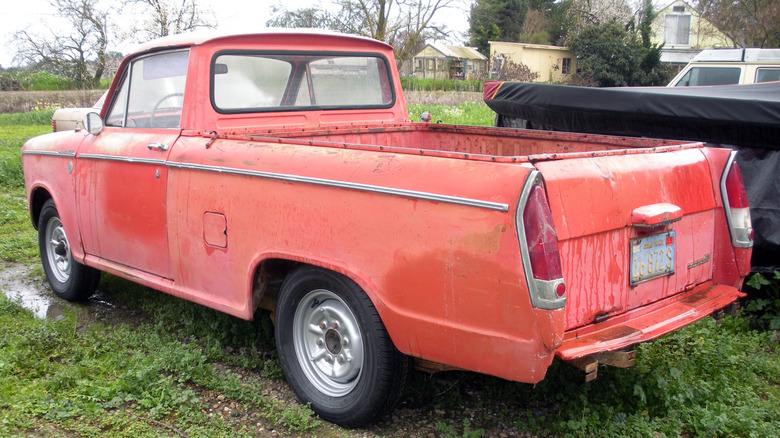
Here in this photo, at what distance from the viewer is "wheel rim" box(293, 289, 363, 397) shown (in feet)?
9.86

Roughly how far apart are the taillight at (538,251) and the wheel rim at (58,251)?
3.87 m

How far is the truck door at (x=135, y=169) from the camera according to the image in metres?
3.76

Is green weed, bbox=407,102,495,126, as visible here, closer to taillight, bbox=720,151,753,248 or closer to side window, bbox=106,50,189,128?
side window, bbox=106,50,189,128

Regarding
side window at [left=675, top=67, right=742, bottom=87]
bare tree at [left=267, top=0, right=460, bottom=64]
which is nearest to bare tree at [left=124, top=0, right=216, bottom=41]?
bare tree at [left=267, top=0, right=460, bottom=64]

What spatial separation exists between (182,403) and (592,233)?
218cm

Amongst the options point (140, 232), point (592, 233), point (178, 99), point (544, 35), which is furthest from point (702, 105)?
point (544, 35)

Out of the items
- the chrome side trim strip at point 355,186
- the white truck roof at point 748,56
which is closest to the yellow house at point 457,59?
the white truck roof at point 748,56

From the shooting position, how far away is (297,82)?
429cm

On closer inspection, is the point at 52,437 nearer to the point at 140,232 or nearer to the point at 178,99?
the point at 140,232

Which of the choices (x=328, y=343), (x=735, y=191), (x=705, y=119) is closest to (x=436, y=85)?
(x=705, y=119)

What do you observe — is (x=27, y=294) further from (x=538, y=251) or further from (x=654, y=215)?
(x=654, y=215)

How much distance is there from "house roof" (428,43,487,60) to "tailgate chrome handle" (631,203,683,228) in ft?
150

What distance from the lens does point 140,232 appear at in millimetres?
3889

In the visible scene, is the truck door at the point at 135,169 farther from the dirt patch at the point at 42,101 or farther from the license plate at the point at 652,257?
the dirt patch at the point at 42,101
